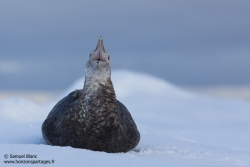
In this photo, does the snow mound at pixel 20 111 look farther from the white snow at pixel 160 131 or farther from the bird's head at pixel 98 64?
the bird's head at pixel 98 64

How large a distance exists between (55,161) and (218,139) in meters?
10.8

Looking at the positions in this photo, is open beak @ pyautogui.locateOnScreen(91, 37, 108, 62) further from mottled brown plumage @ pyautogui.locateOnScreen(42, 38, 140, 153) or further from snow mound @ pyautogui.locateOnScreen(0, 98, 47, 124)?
snow mound @ pyautogui.locateOnScreen(0, 98, 47, 124)

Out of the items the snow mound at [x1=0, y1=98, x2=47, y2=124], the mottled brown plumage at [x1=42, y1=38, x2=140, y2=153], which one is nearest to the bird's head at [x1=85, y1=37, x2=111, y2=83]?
the mottled brown plumage at [x1=42, y1=38, x2=140, y2=153]

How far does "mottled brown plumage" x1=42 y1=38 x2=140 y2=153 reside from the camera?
28.9 ft

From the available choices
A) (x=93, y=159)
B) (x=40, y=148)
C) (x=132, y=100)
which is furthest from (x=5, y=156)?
(x=132, y=100)

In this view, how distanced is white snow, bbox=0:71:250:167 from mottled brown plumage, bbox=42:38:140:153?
0.41 m

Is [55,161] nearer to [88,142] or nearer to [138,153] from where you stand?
[88,142]

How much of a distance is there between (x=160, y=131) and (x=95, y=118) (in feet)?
17.3

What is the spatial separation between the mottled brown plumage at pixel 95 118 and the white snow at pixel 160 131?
0.41 meters

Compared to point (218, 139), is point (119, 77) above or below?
above

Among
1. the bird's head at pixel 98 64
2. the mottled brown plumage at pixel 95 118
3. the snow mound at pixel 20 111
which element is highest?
the snow mound at pixel 20 111

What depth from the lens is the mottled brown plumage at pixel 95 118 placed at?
8.82 metres

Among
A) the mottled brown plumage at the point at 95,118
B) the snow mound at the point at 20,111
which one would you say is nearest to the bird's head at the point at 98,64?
the mottled brown plumage at the point at 95,118

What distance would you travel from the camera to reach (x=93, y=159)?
7434 millimetres
